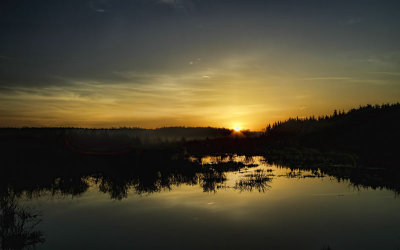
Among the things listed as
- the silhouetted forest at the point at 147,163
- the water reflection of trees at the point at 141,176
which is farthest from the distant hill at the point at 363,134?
the water reflection of trees at the point at 141,176

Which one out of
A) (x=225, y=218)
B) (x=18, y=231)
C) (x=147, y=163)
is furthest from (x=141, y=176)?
(x=18, y=231)

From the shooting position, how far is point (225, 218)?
39.8 feet

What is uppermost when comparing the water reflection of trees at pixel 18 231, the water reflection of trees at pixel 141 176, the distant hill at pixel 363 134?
the distant hill at pixel 363 134

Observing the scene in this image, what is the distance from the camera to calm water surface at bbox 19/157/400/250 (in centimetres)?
980

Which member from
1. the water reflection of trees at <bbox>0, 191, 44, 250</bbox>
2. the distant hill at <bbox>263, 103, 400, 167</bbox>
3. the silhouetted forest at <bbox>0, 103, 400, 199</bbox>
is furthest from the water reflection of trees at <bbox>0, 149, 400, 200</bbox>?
the distant hill at <bbox>263, 103, 400, 167</bbox>

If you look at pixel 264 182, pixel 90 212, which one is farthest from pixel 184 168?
pixel 90 212

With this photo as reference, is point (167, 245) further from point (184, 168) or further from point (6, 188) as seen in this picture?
point (184, 168)

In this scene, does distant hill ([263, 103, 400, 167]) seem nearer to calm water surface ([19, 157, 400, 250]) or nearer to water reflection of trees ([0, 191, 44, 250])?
calm water surface ([19, 157, 400, 250])

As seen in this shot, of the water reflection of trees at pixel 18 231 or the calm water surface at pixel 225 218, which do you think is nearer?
the water reflection of trees at pixel 18 231

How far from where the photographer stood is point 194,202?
578 inches

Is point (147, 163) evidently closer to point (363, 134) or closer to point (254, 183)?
point (254, 183)

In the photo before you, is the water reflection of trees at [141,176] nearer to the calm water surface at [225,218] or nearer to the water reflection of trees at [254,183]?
the water reflection of trees at [254,183]

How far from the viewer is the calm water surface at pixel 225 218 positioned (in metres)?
9.80

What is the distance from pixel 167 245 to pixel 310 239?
4717 mm
